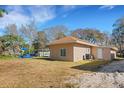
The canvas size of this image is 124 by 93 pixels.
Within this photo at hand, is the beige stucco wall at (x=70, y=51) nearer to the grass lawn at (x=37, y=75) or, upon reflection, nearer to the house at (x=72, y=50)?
the house at (x=72, y=50)

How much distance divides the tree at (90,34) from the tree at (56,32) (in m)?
2.39

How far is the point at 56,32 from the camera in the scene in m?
26.0

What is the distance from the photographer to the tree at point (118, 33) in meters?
28.6

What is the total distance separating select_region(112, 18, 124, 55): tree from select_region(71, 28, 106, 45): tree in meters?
2.15

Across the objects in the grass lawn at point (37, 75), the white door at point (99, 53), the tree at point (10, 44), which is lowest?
the grass lawn at point (37, 75)

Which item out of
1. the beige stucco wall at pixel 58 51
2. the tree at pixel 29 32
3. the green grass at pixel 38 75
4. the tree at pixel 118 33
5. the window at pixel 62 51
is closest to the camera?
the green grass at pixel 38 75

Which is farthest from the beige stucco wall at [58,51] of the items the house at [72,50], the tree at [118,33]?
the tree at [118,33]

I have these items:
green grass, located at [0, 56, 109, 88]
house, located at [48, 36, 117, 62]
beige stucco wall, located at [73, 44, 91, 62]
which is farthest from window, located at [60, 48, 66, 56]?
green grass, located at [0, 56, 109, 88]

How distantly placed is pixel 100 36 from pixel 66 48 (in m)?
14.5

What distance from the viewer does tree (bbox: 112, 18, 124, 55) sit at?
28.6 meters

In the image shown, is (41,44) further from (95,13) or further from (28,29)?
(95,13)

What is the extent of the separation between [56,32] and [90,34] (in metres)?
6.47
